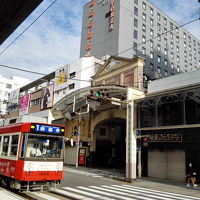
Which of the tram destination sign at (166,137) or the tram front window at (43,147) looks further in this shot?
the tram destination sign at (166,137)

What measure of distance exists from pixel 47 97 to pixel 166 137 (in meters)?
29.6

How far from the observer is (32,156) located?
1105 cm

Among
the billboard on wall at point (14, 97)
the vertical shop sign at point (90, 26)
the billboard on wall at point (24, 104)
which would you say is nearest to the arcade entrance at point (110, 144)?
the billboard on wall at point (24, 104)

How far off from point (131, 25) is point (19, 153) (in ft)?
153

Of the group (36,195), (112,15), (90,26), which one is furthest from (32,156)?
(90,26)

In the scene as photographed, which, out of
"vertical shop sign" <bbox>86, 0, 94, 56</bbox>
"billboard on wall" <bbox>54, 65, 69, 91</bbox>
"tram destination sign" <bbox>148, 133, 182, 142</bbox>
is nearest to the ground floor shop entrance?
"tram destination sign" <bbox>148, 133, 182, 142</bbox>

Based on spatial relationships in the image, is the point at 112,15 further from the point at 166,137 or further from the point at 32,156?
the point at 32,156

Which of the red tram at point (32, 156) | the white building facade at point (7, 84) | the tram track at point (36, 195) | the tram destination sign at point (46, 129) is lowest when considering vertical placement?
the tram track at point (36, 195)

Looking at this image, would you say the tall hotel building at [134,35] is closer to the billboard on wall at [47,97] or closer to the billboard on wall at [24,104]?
the billboard on wall at [47,97]

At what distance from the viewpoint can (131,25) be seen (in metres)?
52.9

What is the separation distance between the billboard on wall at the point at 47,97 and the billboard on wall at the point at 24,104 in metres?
6.62

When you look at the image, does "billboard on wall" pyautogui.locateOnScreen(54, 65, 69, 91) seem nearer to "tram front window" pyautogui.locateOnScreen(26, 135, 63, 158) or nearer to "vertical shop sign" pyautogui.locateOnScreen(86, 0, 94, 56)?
"vertical shop sign" pyautogui.locateOnScreen(86, 0, 94, 56)

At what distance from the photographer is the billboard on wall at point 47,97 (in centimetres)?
4479

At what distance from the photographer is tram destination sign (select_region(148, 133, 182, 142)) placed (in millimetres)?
20028
